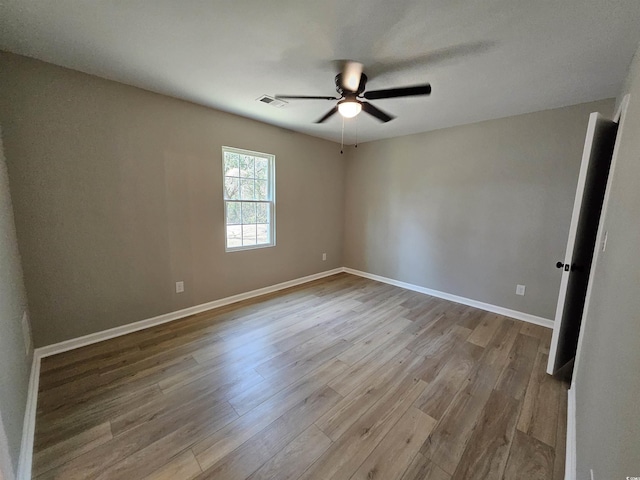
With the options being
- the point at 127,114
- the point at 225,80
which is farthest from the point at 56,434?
the point at 225,80

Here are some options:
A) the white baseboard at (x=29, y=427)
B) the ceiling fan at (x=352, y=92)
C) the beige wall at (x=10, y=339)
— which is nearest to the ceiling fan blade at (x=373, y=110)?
the ceiling fan at (x=352, y=92)

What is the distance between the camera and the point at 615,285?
3.35 ft

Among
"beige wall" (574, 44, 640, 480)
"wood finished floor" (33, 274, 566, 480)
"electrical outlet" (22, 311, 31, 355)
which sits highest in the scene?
"beige wall" (574, 44, 640, 480)

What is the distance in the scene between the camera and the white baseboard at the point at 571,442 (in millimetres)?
1245

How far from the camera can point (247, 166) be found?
3447 millimetres

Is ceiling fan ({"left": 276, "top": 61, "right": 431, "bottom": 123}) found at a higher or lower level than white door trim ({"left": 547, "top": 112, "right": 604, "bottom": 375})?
higher

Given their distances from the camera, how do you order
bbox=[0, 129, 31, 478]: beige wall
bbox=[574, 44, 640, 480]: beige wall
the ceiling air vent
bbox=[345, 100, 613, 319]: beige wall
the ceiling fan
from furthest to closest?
bbox=[345, 100, 613, 319]: beige wall, the ceiling air vent, the ceiling fan, bbox=[0, 129, 31, 478]: beige wall, bbox=[574, 44, 640, 480]: beige wall

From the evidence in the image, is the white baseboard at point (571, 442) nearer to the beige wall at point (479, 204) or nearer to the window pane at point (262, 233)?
the beige wall at point (479, 204)

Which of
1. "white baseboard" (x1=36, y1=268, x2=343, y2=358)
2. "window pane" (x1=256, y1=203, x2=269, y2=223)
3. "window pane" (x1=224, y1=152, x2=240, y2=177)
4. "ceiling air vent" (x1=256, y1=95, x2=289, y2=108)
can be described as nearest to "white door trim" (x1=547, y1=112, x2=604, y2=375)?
"ceiling air vent" (x1=256, y1=95, x2=289, y2=108)

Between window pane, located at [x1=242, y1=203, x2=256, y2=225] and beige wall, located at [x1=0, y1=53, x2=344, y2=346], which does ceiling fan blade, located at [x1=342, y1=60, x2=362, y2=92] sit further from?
window pane, located at [x1=242, y1=203, x2=256, y2=225]

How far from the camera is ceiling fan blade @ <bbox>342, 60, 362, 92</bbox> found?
1.94 m

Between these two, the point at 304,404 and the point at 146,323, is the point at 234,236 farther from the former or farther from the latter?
the point at 304,404

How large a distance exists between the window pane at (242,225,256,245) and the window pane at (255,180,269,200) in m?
0.45

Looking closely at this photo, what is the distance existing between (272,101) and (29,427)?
312cm
